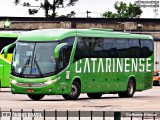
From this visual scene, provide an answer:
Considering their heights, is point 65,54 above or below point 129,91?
above

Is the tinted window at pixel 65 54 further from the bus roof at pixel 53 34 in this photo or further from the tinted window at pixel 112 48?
the tinted window at pixel 112 48

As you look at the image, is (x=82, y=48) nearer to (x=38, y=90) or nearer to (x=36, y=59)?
(x=36, y=59)

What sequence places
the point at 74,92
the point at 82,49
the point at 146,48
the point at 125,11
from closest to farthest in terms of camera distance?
1. the point at 74,92
2. the point at 82,49
3. the point at 146,48
4. the point at 125,11

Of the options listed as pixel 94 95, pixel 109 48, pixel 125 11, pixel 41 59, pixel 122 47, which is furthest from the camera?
pixel 125 11

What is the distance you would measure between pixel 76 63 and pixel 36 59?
6.66 ft

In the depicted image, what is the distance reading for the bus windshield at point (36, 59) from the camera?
32.9 meters

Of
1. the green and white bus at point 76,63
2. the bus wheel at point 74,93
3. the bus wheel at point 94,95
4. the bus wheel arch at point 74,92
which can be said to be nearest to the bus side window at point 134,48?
the green and white bus at point 76,63

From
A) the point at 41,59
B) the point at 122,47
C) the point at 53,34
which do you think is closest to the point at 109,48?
the point at 122,47

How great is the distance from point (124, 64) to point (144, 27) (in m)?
43.7

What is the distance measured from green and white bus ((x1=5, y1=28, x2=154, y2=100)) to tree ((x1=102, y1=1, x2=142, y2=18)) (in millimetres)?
89064

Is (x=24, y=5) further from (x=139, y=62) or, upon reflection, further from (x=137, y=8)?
(x=139, y=62)

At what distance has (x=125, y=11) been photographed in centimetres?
13312

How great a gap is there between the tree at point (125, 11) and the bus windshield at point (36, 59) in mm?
93863

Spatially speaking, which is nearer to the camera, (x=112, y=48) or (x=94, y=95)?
(x=112, y=48)
